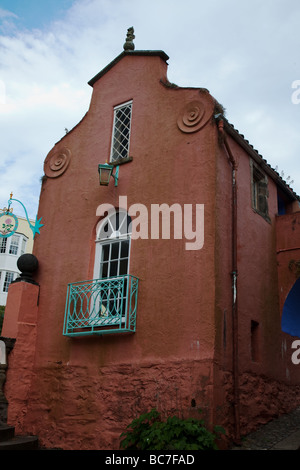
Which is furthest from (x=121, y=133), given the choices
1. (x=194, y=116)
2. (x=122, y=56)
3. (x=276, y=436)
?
(x=276, y=436)

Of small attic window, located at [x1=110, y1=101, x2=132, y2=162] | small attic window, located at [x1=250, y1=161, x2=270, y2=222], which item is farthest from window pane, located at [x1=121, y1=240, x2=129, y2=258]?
small attic window, located at [x1=250, y1=161, x2=270, y2=222]

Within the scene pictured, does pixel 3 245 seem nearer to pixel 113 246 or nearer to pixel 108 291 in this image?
pixel 113 246

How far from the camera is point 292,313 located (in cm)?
970

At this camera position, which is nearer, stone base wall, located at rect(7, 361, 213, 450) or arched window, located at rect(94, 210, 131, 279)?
stone base wall, located at rect(7, 361, 213, 450)

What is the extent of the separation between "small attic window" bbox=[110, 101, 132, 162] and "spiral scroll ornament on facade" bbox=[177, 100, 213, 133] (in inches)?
57.7

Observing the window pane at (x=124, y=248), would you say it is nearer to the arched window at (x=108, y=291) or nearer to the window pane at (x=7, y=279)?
the arched window at (x=108, y=291)

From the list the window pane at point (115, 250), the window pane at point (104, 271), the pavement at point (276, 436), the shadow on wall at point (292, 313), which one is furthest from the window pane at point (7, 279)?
the pavement at point (276, 436)

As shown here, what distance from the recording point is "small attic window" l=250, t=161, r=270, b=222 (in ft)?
32.0

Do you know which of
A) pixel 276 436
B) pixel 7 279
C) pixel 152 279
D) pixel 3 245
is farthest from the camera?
pixel 3 245

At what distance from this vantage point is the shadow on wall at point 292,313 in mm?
9617

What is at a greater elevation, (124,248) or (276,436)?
(124,248)

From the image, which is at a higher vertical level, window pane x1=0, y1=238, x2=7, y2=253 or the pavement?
window pane x1=0, y1=238, x2=7, y2=253

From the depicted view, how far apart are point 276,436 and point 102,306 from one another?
361cm

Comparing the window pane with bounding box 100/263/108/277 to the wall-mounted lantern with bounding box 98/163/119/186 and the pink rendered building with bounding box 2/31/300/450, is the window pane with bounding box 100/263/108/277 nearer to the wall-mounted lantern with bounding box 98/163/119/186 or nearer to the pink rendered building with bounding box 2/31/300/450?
the pink rendered building with bounding box 2/31/300/450
